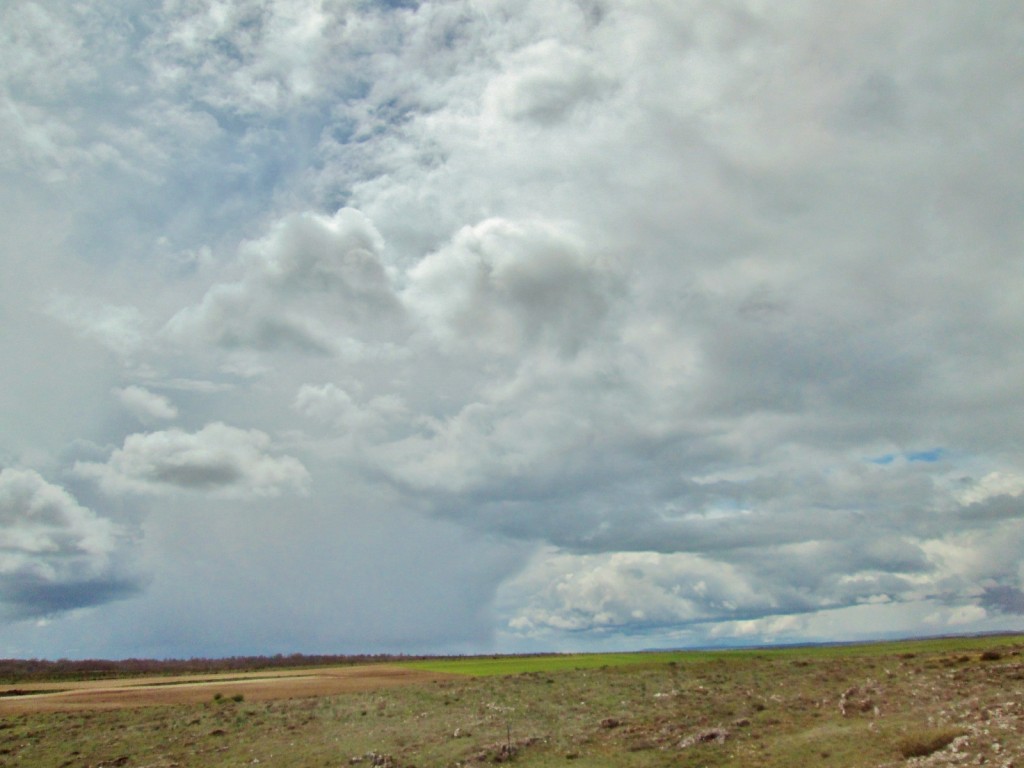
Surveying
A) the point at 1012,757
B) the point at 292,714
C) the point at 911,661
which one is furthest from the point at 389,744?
the point at 911,661

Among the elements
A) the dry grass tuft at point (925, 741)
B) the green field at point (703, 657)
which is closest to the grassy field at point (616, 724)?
the dry grass tuft at point (925, 741)

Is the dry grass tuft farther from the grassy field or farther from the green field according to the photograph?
the green field

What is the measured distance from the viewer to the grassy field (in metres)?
42.3

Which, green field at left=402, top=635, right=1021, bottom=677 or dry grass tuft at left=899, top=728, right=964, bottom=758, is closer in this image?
dry grass tuft at left=899, top=728, right=964, bottom=758

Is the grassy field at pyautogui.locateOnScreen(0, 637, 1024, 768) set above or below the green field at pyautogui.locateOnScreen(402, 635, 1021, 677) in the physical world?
above

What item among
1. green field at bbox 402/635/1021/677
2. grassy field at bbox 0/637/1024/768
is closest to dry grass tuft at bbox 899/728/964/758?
grassy field at bbox 0/637/1024/768

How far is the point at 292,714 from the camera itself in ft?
236

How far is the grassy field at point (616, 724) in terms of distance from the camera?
139 ft

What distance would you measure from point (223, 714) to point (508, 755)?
40962mm

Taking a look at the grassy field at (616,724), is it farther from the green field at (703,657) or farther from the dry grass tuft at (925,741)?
the green field at (703,657)

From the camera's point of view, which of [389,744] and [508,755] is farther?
[389,744]

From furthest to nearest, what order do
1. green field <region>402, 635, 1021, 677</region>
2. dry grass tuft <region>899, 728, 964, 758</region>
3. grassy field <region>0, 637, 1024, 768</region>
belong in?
green field <region>402, 635, 1021, 677</region> → grassy field <region>0, 637, 1024, 768</region> → dry grass tuft <region>899, 728, 964, 758</region>

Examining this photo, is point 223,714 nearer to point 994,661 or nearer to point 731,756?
point 731,756

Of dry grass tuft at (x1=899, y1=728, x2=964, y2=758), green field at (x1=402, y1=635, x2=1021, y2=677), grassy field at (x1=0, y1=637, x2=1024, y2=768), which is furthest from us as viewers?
green field at (x1=402, y1=635, x2=1021, y2=677)
